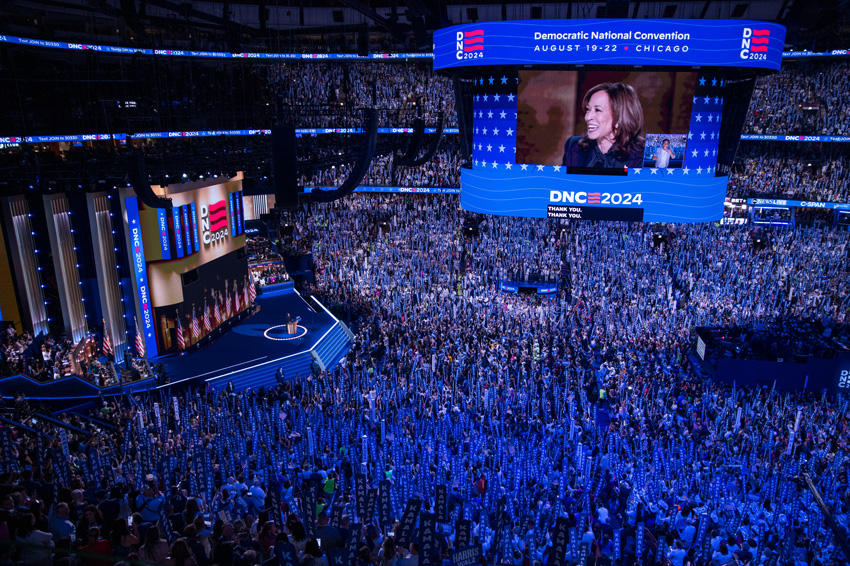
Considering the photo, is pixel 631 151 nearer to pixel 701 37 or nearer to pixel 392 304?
pixel 701 37

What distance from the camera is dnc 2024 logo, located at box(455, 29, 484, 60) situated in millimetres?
15922

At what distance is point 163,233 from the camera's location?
19.8 meters

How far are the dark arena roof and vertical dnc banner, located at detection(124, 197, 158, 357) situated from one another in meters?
0.11

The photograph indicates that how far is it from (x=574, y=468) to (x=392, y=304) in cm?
1245

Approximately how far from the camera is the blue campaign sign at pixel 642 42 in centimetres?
1486

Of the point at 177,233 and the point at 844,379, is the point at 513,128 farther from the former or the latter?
A: the point at 844,379

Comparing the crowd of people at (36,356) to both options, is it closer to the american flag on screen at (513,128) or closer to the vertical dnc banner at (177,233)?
the vertical dnc banner at (177,233)

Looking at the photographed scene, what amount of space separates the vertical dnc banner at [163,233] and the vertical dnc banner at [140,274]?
1.88 feet

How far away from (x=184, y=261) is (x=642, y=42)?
1605cm

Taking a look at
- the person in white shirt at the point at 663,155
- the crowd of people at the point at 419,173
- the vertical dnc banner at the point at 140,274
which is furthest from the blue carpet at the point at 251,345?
the person in white shirt at the point at 663,155

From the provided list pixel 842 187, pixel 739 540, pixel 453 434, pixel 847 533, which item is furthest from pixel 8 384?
pixel 842 187

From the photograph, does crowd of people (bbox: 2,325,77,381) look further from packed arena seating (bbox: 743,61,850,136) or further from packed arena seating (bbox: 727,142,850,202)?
packed arena seating (bbox: 743,61,850,136)

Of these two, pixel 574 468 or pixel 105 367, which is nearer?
pixel 574 468

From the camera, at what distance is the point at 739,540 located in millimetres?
10023
